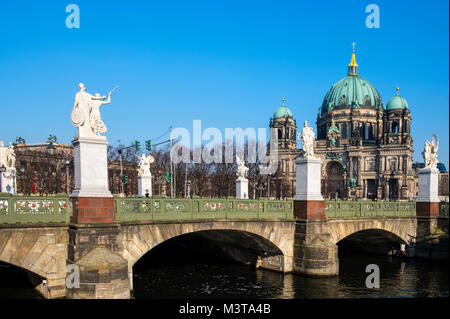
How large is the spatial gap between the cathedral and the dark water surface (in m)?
64.2

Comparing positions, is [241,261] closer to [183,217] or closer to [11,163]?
[183,217]

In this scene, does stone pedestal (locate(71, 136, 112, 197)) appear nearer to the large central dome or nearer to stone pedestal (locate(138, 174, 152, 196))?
stone pedestal (locate(138, 174, 152, 196))

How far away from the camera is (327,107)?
112750 mm

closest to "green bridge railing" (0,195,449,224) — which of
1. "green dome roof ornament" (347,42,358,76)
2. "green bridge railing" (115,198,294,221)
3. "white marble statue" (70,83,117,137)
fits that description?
"green bridge railing" (115,198,294,221)

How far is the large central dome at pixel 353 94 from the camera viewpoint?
109 m

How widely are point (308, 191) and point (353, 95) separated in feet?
307

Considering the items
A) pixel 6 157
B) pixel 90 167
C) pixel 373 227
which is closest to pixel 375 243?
pixel 373 227

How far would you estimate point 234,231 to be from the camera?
2323cm

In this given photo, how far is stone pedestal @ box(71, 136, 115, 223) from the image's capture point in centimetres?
1528

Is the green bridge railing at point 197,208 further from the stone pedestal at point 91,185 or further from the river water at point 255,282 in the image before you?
the river water at point 255,282

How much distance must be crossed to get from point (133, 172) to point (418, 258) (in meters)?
38.8

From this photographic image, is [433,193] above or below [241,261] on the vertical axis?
above
